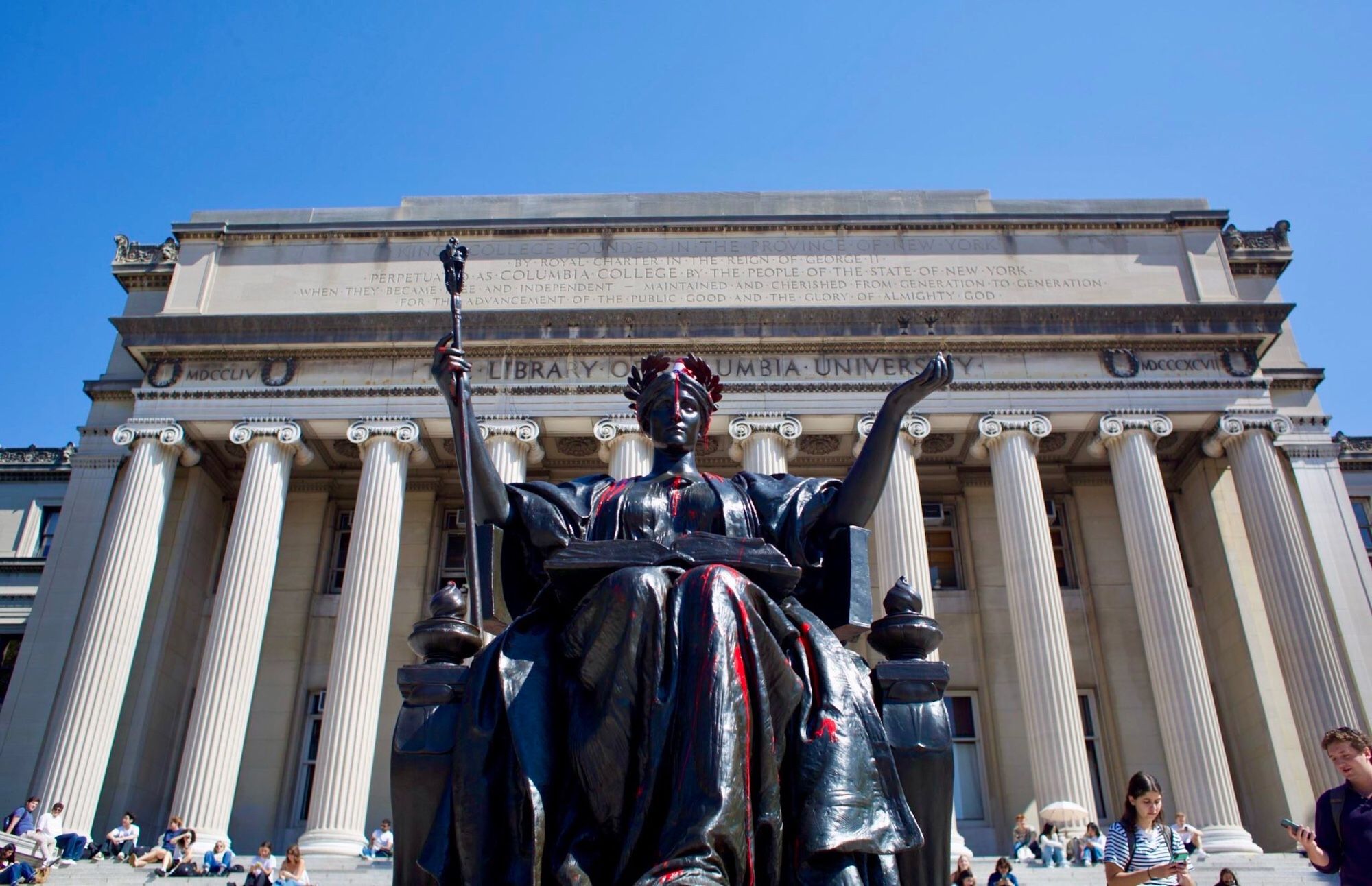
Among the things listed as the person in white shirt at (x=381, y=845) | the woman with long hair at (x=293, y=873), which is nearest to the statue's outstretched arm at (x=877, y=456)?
the woman with long hair at (x=293, y=873)

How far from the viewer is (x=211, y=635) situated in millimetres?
23453

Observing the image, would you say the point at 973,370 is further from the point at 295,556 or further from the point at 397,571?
the point at 295,556

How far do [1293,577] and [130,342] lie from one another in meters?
27.0

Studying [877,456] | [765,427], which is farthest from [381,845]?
[877,456]

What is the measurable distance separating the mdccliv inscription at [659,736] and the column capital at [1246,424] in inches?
927

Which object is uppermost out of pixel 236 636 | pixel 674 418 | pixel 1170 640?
pixel 236 636

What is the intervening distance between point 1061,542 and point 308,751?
64.9ft

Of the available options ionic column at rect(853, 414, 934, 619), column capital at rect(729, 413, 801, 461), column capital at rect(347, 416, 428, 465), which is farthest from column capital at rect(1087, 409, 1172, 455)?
column capital at rect(347, 416, 428, 465)

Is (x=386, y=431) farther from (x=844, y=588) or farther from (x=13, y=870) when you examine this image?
(x=844, y=588)

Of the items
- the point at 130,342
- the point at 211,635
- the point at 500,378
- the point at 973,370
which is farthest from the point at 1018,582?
the point at 130,342

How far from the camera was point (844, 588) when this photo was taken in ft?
15.8

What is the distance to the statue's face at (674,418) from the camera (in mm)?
5375

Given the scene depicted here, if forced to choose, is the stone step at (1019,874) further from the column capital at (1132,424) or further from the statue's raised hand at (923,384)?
the statue's raised hand at (923,384)

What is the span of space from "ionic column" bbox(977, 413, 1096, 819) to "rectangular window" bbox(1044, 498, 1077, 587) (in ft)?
12.7
